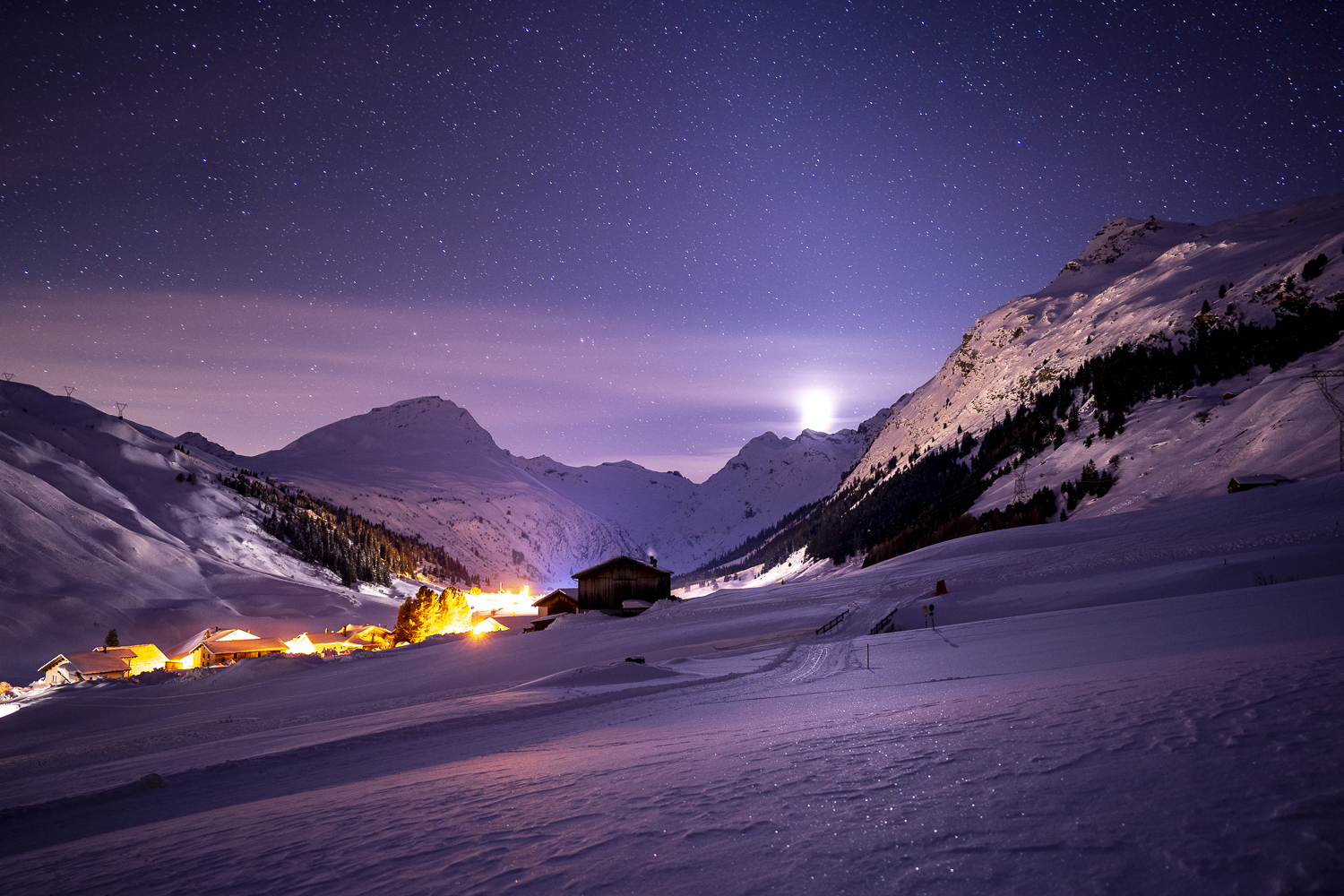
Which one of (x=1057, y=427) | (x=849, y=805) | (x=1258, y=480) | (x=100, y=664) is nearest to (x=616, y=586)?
(x=1258, y=480)

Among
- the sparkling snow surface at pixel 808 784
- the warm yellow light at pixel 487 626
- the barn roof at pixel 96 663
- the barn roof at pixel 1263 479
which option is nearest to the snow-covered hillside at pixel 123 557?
the barn roof at pixel 96 663

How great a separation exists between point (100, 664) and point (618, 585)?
48992mm

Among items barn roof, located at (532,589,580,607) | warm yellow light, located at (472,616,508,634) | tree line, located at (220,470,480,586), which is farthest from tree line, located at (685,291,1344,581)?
tree line, located at (220,470,480,586)

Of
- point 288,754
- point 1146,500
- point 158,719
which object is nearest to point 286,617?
point 158,719

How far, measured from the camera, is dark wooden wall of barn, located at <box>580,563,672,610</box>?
54.3 metres

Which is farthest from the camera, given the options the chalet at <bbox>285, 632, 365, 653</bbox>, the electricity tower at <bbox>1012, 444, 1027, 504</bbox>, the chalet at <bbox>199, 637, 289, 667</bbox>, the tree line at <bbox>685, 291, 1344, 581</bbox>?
the chalet at <bbox>285, 632, 365, 653</bbox>

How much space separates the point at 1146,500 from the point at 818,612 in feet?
112

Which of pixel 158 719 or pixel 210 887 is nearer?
pixel 210 887

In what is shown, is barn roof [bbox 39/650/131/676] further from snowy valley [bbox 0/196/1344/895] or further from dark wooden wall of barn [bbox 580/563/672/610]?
dark wooden wall of barn [bbox 580/563/672/610]

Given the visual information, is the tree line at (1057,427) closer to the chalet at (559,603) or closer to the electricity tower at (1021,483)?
the electricity tower at (1021,483)

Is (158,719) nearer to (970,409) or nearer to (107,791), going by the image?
(107,791)

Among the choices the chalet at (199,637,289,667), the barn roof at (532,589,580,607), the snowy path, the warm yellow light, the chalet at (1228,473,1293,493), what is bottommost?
the warm yellow light

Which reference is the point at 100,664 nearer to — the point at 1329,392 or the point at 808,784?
the point at 808,784

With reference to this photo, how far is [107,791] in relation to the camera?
7578 millimetres
